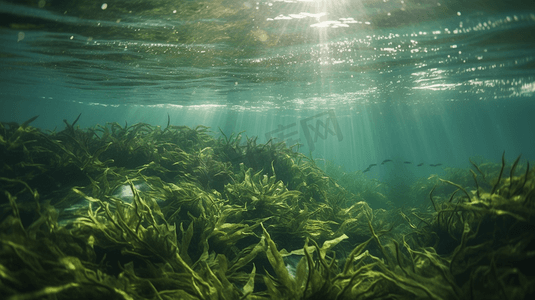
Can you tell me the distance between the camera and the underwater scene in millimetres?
1760

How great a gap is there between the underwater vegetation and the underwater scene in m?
0.02

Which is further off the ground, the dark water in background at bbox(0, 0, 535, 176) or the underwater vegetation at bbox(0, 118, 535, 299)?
the dark water in background at bbox(0, 0, 535, 176)

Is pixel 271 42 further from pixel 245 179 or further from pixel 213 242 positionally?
pixel 213 242

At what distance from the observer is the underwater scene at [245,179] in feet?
5.77

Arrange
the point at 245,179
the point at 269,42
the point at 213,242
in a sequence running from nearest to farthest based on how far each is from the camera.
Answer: the point at 213,242 < the point at 245,179 < the point at 269,42

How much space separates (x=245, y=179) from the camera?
419 cm

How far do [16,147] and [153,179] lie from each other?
255 cm

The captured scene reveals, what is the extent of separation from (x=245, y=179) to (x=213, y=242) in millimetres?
1555

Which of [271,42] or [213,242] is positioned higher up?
[271,42]

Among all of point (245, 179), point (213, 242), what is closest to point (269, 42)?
point (245, 179)

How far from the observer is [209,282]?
1907 millimetres

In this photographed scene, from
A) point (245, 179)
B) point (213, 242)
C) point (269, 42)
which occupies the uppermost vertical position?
point (269, 42)

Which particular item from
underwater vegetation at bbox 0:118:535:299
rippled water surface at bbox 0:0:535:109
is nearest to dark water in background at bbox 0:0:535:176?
rippled water surface at bbox 0:0:535:109

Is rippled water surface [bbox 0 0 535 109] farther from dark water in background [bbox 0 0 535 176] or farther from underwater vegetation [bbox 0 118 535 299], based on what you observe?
underwater vegetation [bbox 0 118 535 299]
